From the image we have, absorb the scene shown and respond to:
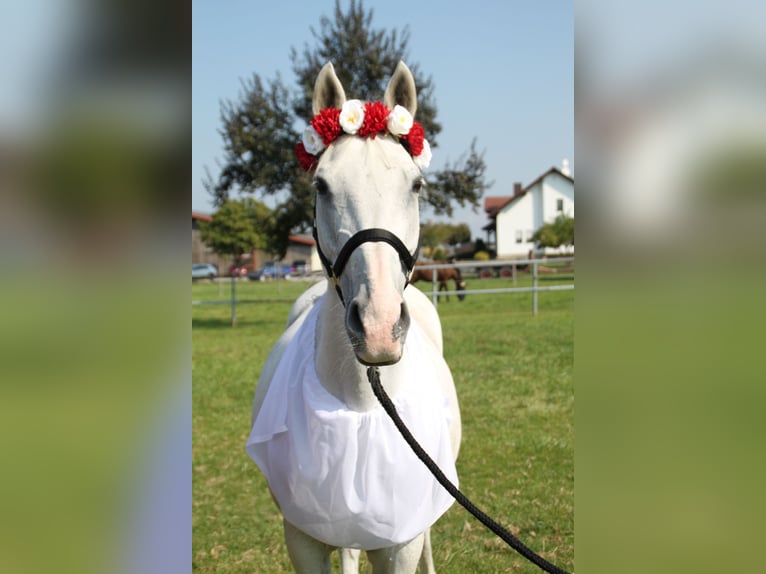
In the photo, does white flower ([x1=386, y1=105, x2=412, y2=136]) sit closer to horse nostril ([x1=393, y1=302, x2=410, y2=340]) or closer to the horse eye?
the horse eye

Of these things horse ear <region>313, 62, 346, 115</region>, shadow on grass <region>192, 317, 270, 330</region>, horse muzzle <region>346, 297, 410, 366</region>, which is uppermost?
horse ear <region>313, 62, 346, 115</region>

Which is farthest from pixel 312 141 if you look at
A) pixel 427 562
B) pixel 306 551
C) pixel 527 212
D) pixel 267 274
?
pixel 527 212

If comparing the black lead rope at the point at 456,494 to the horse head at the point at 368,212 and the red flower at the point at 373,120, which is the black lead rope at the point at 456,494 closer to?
the horse head at the point at 368,212

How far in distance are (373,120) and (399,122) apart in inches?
3.9

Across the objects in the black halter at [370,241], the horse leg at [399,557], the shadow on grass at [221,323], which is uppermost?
the black halter at [370,241]

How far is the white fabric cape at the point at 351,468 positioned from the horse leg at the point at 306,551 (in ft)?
0.37

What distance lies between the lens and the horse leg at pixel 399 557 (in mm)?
2580

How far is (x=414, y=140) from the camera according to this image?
2400 mm

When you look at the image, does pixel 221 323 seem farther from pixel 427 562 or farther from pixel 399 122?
pixel 399 122

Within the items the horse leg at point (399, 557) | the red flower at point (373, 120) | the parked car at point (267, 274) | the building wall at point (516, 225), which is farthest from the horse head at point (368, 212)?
the building wall at point (516, 225)

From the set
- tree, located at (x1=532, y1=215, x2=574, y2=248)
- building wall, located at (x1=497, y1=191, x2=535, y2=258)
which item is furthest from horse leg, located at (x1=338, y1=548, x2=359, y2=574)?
building wall, located at (x1=497, y1=191, x2=535, y2=258)

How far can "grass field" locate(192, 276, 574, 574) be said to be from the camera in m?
4.20

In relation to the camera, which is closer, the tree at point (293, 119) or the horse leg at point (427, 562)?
the horse leg at point (427, 562)
